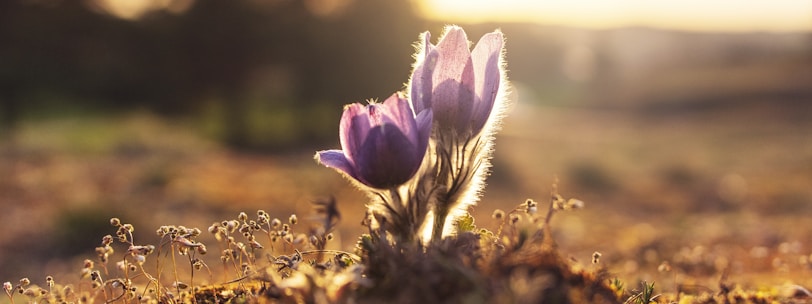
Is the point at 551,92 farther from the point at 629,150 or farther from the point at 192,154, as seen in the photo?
the point at 192,154

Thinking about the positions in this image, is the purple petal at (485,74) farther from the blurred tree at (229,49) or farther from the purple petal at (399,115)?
the blurred tree at (229,49)

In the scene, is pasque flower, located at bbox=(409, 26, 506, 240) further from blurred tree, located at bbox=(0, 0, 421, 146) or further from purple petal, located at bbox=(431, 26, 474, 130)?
blurred tree, located at bbox=(0, 0, 421, 146)

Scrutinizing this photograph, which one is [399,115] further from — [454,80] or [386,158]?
[454,80]

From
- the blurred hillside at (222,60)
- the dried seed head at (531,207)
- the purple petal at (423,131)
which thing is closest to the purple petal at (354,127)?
the purple petal at (423,131)

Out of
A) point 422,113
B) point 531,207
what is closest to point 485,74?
point 422,113

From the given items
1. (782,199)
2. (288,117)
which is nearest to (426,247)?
(782,199)

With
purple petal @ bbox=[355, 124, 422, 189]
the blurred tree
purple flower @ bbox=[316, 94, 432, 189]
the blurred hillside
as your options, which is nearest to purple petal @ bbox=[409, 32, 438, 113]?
purple flower @ bbox=[316, 94, 432, 189]
